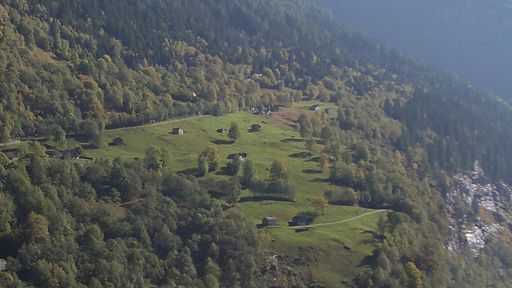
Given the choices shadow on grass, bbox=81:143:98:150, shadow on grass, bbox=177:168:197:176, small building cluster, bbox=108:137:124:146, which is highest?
small building cluster, bbox=108:137:124:146

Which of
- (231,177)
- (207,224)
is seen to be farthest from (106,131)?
(207,224)

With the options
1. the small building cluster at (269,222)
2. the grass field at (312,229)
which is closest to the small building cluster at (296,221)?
the small building cluster at (269,222)

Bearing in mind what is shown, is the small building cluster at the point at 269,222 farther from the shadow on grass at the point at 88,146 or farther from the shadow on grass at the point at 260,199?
the shadow on grass at the point at 88,146

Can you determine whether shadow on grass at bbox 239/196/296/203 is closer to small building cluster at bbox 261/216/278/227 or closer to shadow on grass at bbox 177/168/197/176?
small building cluster at bbox 261/216/278/227

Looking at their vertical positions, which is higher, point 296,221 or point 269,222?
point 269,222

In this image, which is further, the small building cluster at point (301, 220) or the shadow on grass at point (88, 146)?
the shadow on grass at point (88, 146)

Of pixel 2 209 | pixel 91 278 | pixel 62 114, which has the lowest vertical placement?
pixel 91 278

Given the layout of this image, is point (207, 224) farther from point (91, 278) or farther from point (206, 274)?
point (91, 278)

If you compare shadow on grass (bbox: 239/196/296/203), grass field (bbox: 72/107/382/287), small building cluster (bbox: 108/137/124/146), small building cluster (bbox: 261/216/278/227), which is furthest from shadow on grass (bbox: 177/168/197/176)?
small building cluster (bbox: 261/216/278/227)

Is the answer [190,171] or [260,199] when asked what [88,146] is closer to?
[190,171]

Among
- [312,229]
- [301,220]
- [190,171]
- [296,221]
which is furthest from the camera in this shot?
[190,171]

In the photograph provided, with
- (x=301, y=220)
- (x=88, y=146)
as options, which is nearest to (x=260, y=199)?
(x=301, y=220)
